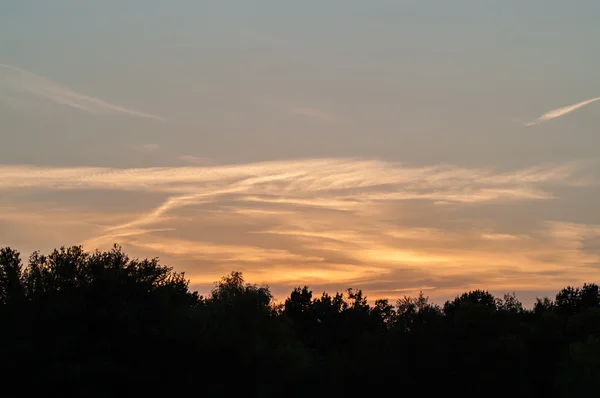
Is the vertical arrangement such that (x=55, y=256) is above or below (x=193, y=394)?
above

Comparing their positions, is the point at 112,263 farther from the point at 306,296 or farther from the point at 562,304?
the point at 562,304

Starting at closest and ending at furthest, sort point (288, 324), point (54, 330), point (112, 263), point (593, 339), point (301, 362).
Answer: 1. point (54, 330)
2. point (112, 263)
3. point (301, 362)
4. point (593, 339)
5. point (288, 324)

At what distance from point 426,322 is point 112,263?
131ft

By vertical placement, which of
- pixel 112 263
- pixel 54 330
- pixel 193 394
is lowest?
pixel 193 394

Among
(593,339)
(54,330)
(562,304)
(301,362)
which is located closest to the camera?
(54,330)

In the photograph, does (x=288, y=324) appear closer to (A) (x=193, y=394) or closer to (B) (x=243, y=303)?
(B) (x=243, y=303)

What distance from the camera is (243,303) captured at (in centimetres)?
7338

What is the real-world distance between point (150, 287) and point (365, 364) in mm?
26582

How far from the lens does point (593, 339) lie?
77.6 metres

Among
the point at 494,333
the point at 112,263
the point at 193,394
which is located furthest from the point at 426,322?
the point at 112,263

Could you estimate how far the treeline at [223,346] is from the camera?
53.3m

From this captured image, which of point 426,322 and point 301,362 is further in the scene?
point 426,322

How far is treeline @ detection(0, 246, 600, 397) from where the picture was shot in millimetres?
53344

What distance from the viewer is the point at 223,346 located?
64.4 metres
